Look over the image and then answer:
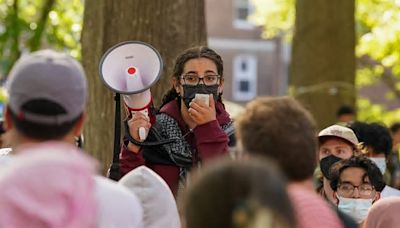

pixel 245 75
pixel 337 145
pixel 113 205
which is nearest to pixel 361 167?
pixel 337 145

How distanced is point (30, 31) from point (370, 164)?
12241 mm

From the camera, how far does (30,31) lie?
60.3ft

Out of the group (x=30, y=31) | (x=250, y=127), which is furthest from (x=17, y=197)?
(x=30, y=31)

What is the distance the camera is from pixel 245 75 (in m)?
47.2

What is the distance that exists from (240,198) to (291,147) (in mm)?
829

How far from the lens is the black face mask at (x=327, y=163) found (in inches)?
276

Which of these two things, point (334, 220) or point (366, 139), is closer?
point (334, 220)

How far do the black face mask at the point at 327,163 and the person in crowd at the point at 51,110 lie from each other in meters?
2.97

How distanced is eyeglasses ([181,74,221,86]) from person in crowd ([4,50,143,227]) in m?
2.05

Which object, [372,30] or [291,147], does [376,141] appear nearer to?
[291,147]

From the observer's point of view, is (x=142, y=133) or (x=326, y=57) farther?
(x=326, y=57)

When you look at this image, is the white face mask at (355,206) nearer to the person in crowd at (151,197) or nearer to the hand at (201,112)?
the hand at (201,112)

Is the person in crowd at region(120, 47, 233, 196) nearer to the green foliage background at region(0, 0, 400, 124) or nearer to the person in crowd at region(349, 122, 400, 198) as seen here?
the person in crowd at region(349, 122, 400, 198)

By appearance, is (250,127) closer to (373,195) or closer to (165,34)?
(373,195)
